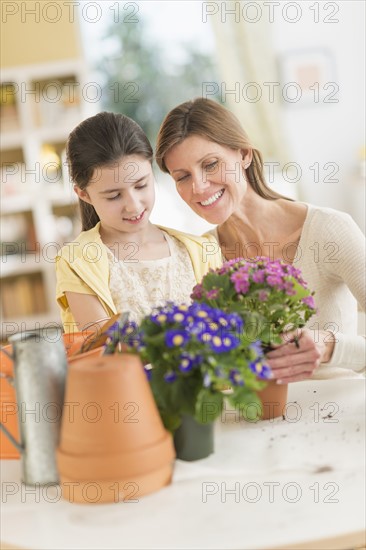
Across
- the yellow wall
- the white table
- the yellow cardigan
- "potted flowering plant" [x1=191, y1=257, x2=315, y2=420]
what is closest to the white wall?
the yellow wall

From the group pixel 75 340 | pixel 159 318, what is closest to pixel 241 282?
pixel 159 318

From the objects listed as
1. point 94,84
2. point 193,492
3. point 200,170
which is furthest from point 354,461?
point 94,84

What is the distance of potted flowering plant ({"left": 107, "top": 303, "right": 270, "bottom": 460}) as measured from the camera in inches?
47.0

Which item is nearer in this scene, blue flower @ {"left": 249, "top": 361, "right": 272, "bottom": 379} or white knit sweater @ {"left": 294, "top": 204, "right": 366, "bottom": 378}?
blue flower @ {"left": 249, "top": 361, "right": 272, "bottom": 379}

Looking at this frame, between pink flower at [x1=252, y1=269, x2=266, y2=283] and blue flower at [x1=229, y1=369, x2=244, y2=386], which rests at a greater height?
pink flower at [x1=252, y1=269, x2=266, y2=283]

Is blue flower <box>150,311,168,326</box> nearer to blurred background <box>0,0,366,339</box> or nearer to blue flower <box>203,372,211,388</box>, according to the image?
blue flower <box>203,372,211,388</box>

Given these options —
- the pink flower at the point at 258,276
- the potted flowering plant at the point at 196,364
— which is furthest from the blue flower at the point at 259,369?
the pink flower at the point at 258,276

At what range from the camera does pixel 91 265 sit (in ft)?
6.82

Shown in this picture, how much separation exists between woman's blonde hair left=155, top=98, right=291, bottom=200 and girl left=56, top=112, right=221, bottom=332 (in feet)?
0.26

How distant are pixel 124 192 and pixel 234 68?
494 cm

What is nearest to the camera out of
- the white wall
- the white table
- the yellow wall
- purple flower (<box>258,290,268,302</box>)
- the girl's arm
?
the white table

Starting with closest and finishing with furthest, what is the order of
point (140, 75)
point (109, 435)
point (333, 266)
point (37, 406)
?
1. point (109, 435)
2. point (37, 406)
3. point (333, 266)
4. point (140, 75)

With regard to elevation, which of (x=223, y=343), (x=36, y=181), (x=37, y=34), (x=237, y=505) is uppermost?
(x=37, y=34)

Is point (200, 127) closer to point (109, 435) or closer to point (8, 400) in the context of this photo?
point (8, 400)
